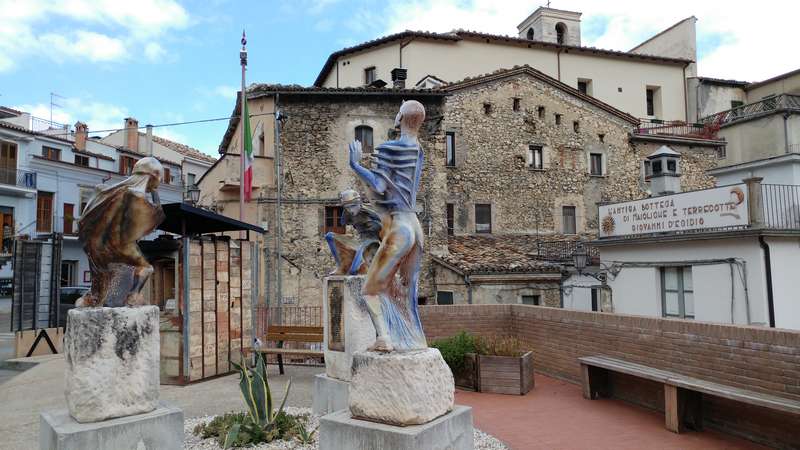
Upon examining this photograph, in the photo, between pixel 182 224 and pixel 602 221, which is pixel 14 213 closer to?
pixel 182 224

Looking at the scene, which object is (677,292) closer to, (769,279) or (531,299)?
(769,279)

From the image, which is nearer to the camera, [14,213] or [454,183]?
[454,183]

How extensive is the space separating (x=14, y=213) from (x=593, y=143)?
94.3 feet

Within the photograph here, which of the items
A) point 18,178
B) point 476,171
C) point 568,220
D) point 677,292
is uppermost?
point 18,178

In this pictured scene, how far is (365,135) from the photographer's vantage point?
1972 cm

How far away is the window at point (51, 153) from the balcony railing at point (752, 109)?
34.3 m

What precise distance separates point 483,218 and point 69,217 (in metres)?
23.3

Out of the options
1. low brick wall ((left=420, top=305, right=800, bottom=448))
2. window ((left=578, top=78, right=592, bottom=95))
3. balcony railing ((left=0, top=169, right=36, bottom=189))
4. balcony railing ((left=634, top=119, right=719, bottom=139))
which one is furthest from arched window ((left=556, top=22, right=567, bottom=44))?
balcony railing ((left=0, top=169, right=36, bottom=189))

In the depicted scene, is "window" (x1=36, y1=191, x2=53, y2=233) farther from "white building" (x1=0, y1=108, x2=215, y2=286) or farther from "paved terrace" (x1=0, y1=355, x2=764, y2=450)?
"paved terrace" (x1=0, y1=355, x2=764, y2=450)

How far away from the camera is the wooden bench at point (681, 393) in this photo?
5.39 meters

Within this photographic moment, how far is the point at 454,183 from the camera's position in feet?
74.1

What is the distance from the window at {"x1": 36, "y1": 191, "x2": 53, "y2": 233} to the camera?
1201 inches

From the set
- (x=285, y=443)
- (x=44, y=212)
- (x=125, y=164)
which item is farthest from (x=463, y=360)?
(x=125, y=164)

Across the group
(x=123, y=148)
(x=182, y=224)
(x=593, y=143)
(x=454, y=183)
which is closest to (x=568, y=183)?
(x=593, y=143)
